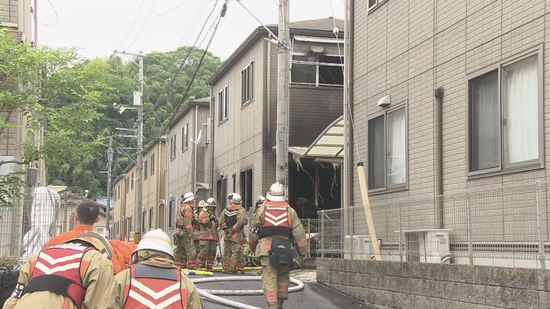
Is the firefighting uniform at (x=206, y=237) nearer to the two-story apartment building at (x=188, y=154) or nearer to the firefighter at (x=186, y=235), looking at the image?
the firefighter at (x=186, y=235)

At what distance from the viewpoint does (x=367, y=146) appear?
1456cm

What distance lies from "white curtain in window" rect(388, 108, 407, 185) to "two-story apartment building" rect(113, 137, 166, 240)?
30.2 m

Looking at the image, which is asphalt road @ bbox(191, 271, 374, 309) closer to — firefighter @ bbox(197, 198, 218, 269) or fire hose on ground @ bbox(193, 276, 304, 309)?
fire hose on ground @ bbox(193, 276, 304, 309)

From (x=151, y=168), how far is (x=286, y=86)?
3370cm

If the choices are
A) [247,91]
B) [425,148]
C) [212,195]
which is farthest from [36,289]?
[212,195]

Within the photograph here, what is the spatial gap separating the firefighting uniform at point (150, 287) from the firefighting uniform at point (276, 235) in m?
5.52

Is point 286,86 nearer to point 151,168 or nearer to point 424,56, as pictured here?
point 424,56

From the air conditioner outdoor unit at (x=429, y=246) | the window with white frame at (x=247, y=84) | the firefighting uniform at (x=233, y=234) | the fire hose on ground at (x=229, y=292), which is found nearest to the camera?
the fire hose on ground at (x=229, y=292)

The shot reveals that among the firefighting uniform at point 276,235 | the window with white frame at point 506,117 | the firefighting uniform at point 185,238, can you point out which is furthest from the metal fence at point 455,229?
the firefighting uniform at point 185,238

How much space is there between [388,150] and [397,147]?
1.18ft

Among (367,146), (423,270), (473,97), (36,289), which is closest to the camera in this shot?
(36,289)

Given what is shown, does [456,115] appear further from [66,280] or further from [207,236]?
[66,280]

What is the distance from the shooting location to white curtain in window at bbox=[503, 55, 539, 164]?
9.35 meters

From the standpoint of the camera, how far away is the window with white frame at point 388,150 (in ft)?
43.1
